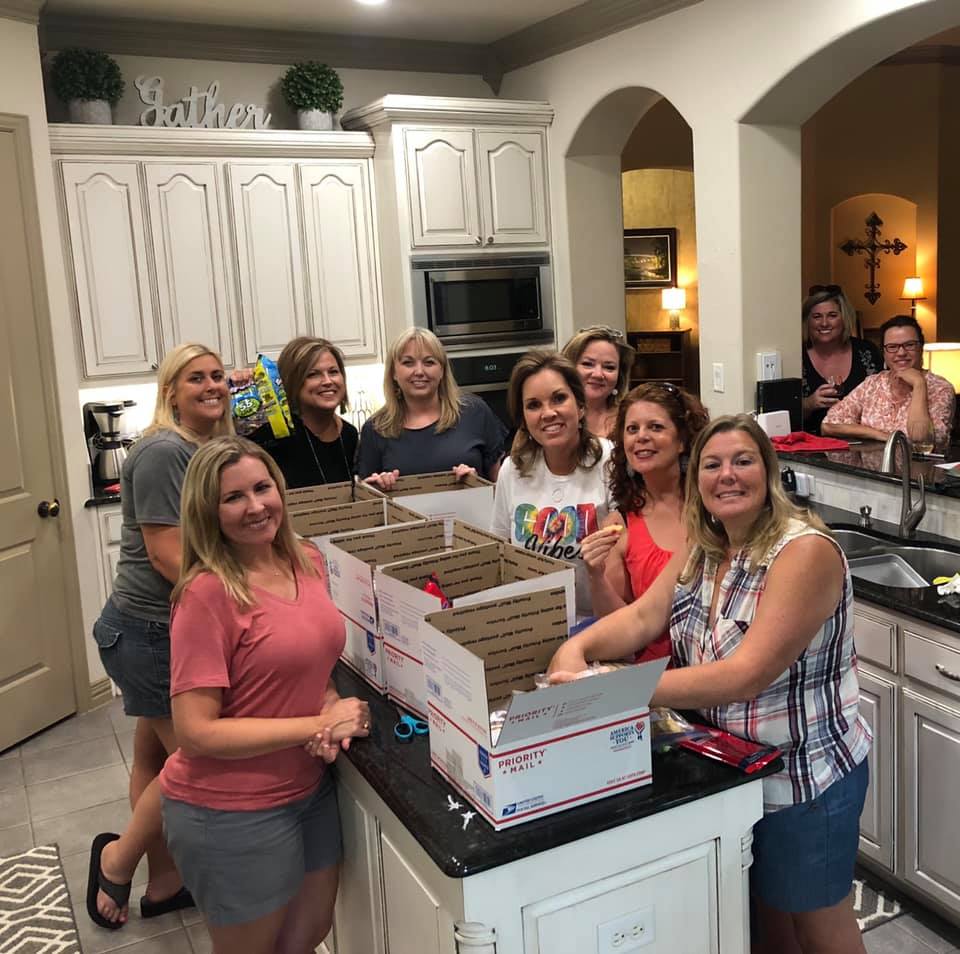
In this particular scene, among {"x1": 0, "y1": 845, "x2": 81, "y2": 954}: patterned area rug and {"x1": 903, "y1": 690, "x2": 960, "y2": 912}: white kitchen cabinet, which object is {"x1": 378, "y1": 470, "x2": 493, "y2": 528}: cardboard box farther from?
{"x1": 0, "y1": 845, "x2": 81, "y2": 954}: patterned area rug

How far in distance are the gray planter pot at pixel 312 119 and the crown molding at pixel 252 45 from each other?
349mm

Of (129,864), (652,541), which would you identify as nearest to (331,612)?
(652,541)

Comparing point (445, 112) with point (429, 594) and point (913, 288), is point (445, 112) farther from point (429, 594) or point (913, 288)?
point (913, 288)

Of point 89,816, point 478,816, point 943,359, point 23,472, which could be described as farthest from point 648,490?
point 23,472

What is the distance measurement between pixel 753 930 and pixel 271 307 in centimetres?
387

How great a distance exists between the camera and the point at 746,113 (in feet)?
13.4

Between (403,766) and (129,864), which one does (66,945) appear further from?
(403,766)

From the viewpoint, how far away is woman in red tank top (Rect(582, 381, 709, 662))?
2.25m

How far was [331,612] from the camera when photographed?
1.95 m

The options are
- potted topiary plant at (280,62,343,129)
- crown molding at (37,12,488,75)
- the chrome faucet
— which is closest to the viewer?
the chrome faucet

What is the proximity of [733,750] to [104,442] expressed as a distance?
359cm

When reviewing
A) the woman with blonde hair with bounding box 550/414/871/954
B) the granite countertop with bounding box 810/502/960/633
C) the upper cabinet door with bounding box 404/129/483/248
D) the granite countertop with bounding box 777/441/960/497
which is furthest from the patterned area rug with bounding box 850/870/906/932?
the upper cabinet door with bounding box 404/129/483/248

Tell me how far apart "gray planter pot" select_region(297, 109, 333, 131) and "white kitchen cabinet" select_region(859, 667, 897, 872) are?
3726 mm

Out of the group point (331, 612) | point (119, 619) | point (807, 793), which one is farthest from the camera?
point (119, 619)
